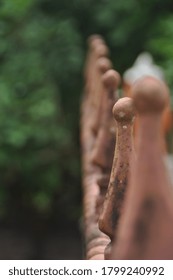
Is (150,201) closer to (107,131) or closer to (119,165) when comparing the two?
(119,165)

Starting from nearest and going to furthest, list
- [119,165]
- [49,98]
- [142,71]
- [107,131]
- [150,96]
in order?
[150,96] < [119,165] < [107,131] < [142,71] < [49,98]

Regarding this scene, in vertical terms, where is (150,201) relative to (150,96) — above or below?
below

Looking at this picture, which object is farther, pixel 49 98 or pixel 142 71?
pixel 49 98

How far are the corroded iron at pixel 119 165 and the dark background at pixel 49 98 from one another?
1.82 metres

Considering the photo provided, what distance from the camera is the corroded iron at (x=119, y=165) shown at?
89 centimetres

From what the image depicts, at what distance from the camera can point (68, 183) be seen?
3.81m

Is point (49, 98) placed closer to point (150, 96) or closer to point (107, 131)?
point (107, 131)

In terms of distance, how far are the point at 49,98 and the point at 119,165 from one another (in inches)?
87.5

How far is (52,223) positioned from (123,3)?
135 centimetres

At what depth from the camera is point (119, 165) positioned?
91cm

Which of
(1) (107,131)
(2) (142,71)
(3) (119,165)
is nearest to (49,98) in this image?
(2) (142,71)

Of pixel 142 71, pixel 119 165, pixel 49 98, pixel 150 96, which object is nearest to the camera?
pixel 150 96
